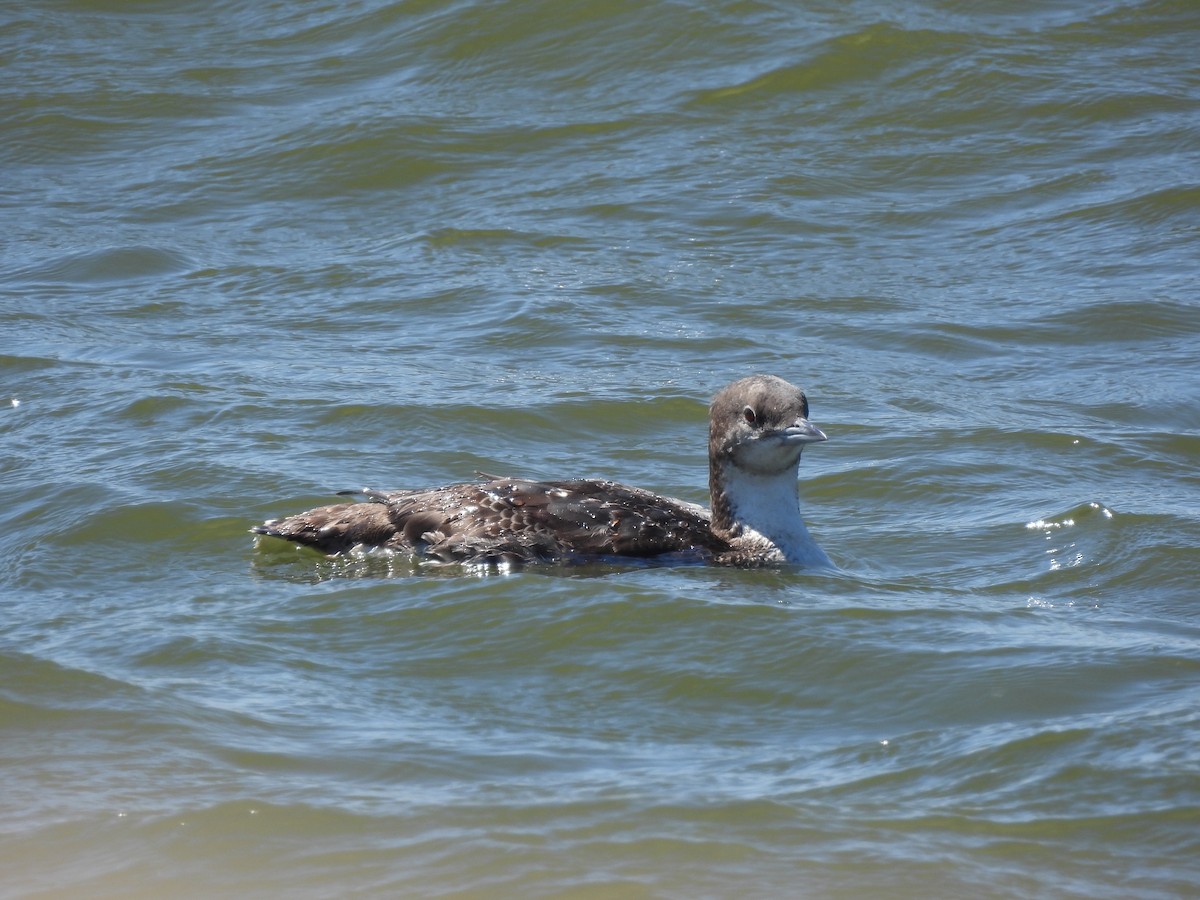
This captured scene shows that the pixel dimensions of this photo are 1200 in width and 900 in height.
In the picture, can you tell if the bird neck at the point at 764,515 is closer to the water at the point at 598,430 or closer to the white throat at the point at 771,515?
the white throat at the point at 771,515

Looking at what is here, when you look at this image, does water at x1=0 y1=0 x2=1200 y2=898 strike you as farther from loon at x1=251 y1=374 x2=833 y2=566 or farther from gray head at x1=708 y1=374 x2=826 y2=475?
gray head at x1=708 y1=374 x2=826 y2=475

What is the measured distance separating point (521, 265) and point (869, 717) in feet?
24.0

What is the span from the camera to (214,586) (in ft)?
25.7

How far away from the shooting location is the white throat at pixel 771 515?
832 centimetres

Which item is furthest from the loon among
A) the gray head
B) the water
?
the water

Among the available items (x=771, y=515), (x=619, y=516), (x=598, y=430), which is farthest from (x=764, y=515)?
(x=598, y=430)

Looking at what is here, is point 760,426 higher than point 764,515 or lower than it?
higher

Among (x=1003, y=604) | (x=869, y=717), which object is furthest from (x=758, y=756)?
(x=1003, y=604)

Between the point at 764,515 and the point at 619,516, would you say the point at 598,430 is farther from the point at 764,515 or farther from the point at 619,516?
the point at 619,516

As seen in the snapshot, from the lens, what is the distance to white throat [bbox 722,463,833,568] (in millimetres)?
8320

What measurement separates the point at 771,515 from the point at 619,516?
830 mm

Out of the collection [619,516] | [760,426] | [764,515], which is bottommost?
[764,515]

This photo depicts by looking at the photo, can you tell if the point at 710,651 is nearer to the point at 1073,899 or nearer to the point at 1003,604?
the point at 1003,604

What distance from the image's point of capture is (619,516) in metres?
8.03
